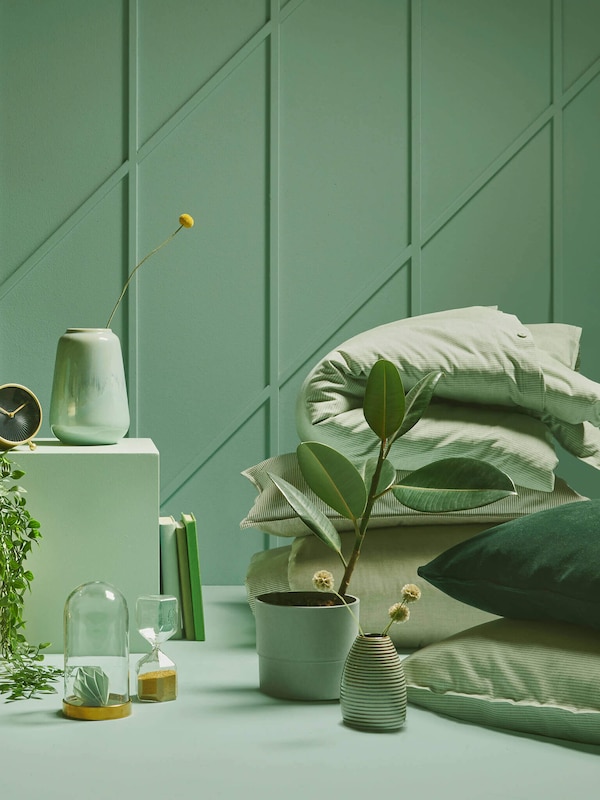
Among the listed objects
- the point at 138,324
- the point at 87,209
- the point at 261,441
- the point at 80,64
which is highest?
the point at 80,64

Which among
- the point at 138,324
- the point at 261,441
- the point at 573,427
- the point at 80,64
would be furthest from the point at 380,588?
the point at 80,64

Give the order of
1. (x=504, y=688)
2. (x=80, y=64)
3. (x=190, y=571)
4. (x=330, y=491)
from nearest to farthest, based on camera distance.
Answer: (x=504, y=688)
(x=330, y=491)
(x=190, y=571)
(x=80, y=64)

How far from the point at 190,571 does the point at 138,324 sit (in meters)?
0.85

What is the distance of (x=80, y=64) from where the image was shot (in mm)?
2496

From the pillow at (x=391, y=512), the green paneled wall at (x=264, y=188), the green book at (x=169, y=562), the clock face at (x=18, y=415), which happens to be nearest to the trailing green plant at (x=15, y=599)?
the clock face at (x=18, y=415)

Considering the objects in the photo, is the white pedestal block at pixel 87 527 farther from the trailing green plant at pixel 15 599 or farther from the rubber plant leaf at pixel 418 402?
the rubber plant leaf at pixel 418 402

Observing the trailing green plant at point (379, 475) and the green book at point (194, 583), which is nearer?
the trailing green plant at point (379, 475)

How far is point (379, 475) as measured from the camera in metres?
1.46

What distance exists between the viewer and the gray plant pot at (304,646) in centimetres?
141

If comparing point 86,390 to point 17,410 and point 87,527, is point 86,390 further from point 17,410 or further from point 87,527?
point 87,527

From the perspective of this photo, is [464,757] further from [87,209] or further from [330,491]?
[87,209]

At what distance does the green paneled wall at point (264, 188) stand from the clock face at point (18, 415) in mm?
592

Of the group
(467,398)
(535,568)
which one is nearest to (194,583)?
(467,398)

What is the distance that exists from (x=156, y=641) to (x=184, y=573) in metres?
0.47
